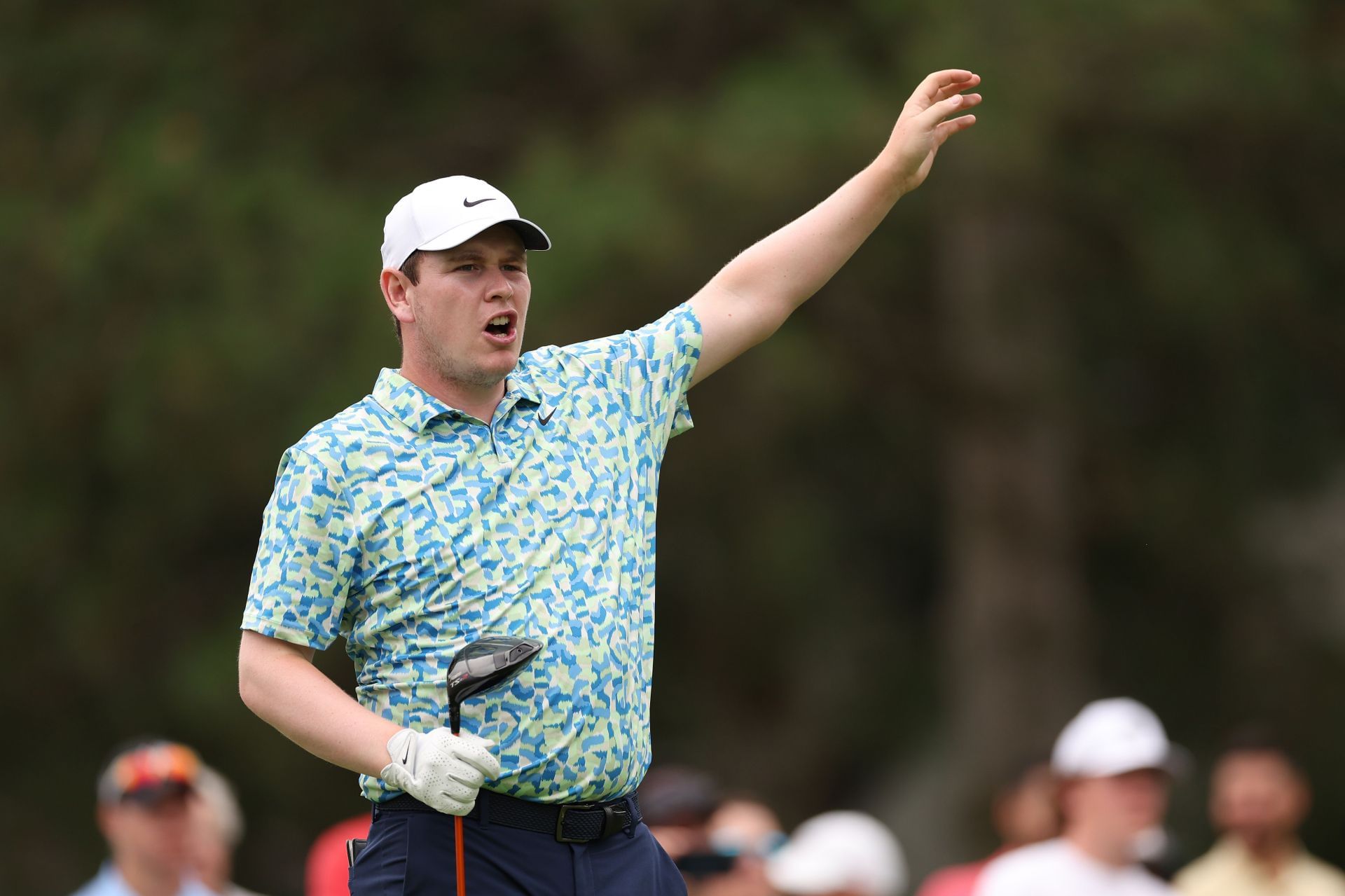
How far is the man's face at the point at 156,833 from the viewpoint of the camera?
6734 mm

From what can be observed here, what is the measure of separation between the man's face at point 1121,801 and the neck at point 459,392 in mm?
3218

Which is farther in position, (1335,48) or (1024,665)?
(1024,665)

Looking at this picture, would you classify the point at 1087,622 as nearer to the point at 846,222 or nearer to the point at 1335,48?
the point at 1335,48

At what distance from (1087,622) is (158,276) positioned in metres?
8.08

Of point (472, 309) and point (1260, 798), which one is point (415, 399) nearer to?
point (472, 309)

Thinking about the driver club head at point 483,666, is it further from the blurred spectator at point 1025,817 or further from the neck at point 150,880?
the blurred spectator at point 1025,817

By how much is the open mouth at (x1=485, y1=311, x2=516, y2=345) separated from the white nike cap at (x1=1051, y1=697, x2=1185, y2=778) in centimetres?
326

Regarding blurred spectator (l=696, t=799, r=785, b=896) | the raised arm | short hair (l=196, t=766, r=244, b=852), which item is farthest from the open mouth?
short hair (l=196, t=766, r=244, b=852)

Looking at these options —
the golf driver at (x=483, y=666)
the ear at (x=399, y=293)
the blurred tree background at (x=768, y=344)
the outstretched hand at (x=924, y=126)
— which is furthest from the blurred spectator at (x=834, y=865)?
the blurred tree background at (x=768, y=344)

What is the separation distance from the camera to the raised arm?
467 centimetres

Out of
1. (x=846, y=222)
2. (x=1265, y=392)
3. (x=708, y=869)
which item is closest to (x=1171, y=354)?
(x=1265, y=392)

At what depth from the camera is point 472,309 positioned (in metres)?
4.13

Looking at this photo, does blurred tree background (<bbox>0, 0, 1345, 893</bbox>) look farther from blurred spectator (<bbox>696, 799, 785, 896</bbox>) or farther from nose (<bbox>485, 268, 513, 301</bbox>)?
nose (<bbox>485, 268, 513, 301</bbox>)

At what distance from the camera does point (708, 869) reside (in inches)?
259
